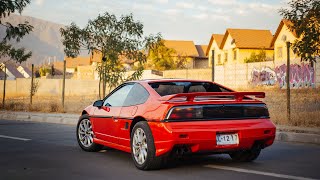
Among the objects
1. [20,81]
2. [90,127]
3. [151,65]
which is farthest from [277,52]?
[90,127]

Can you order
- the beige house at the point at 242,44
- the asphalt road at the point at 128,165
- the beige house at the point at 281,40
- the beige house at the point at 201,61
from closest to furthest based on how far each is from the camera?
the asphalt road at the point at 128,165 < the beige house at the point at 281,40 < the beige house at the point at 242,44 < the beige house at the point at 201,61

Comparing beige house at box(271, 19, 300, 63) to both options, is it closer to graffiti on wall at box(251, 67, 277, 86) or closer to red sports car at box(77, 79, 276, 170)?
graffiti on wall at box(251, 67, 277, 86)

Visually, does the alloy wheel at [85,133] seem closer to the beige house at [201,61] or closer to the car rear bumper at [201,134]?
the car rear bumper at [201,134]

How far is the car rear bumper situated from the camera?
6.68 meters

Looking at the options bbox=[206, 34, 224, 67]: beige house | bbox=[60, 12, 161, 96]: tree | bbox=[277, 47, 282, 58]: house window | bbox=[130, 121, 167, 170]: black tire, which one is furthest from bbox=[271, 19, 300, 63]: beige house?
bbox=[130, 121, 167, 170]: black tire

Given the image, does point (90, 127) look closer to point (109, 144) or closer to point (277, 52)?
point (109, 144)

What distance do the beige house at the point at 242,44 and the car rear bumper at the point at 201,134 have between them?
49.6 meters

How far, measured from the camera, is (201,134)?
6.73 meters

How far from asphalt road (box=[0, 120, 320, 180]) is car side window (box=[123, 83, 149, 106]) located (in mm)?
966

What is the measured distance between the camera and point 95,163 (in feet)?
25.7

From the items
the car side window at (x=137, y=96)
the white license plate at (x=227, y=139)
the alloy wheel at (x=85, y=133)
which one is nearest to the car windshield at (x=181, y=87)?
the car side window at (x=137, y=96)

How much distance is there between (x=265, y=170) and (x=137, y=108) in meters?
2.08

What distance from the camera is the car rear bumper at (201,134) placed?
6.68m

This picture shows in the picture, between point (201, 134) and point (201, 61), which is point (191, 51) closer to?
point (201, 61)
